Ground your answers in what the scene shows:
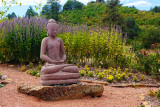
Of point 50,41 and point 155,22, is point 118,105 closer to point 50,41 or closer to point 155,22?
point 50,41

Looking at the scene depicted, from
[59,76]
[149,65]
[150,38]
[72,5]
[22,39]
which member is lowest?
[149,65]

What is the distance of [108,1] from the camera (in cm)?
2245

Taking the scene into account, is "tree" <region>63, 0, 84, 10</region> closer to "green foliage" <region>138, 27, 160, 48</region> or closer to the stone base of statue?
"green foliage" <region>138, 27, 160, 48</region>

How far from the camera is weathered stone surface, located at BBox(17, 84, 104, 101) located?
17.8 ft

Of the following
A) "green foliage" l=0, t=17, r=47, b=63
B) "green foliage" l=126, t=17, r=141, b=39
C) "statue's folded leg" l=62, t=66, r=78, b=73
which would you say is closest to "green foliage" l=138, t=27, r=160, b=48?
"green foliage" l=126, t=17, r=141, b=39

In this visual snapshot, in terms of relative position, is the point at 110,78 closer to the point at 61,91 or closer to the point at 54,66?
the point at 61,91

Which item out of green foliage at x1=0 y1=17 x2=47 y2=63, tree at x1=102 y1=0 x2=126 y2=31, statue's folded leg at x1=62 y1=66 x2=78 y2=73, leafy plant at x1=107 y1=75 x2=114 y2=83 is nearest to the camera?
statue's folded leg at x1=62 y1=66 x2=78 y2=73

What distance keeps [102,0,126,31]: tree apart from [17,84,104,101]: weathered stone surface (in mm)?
16319

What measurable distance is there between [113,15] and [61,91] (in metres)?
17.5

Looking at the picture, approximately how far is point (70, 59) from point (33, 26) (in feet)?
8.73

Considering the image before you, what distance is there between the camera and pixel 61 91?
18.0ft

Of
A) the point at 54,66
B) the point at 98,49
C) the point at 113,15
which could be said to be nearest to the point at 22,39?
the point at 98,49

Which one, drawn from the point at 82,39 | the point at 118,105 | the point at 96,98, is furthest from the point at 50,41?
the point at 82,39

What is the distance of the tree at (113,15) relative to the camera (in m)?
21.6
